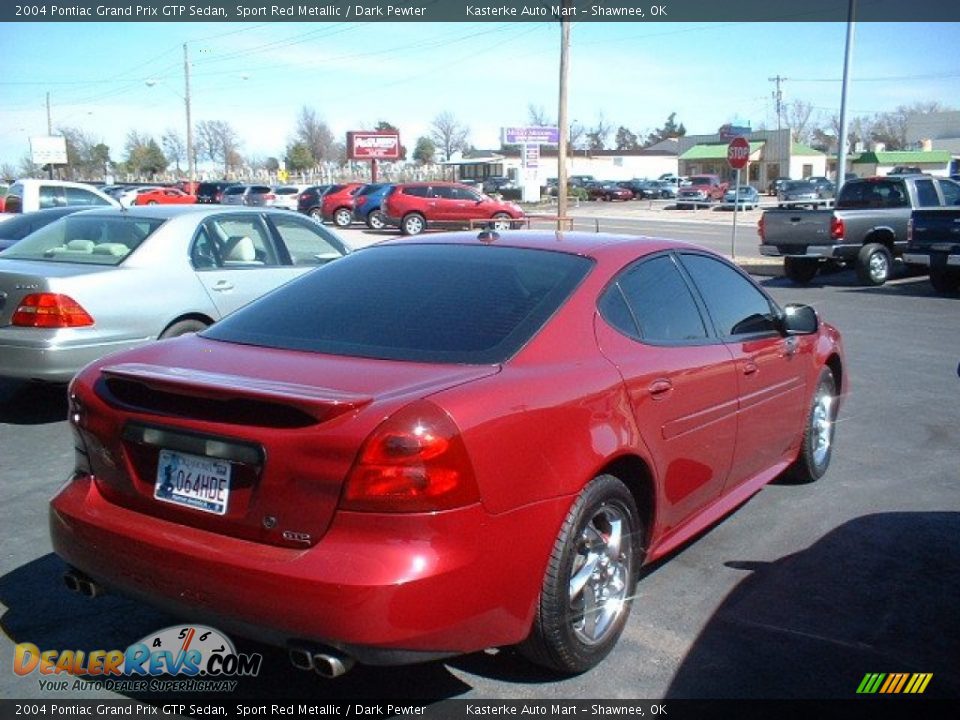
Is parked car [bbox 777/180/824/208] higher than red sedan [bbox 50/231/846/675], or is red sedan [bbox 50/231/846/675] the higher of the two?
parked car [bbox 777/180/824/208]

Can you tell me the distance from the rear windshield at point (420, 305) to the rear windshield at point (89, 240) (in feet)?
11.8

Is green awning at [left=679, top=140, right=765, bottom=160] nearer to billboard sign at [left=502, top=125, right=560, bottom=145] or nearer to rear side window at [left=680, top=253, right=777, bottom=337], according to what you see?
billboard sign at [left=502, top=125, right=560, bottom=145]

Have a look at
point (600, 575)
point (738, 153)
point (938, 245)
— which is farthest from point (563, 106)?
point (600, 575)

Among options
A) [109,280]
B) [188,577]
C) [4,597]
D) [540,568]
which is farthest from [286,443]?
[109,280]

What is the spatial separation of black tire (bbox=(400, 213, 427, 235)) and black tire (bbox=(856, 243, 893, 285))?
17455 mm

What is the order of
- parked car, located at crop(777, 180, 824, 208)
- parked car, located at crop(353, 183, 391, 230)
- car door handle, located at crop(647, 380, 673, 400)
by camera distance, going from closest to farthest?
car door handle, located at crop(647, 380, 673, 400) → parked car, located at crop(353, 183, 391, 230) → parked car, located at crop(777, 180, 824, 208)

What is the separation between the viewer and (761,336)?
4895 millimetres

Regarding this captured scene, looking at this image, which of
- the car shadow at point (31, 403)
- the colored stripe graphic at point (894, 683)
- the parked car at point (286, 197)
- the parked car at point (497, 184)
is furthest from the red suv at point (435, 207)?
the parked car at point (497, 184)

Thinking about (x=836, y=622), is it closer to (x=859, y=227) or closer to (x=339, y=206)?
(x=859, y=227)

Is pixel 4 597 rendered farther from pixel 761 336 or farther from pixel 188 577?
pixel 761 336

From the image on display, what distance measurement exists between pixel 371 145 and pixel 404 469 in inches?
2224

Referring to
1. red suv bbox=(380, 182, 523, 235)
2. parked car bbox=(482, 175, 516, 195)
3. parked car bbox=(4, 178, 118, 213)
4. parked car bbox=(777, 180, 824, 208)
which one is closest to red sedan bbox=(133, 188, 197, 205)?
red suv bbox=(380, 182, 523, 235)

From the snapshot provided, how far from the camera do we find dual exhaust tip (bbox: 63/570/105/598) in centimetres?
327

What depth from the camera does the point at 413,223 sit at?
3238 centimetres
